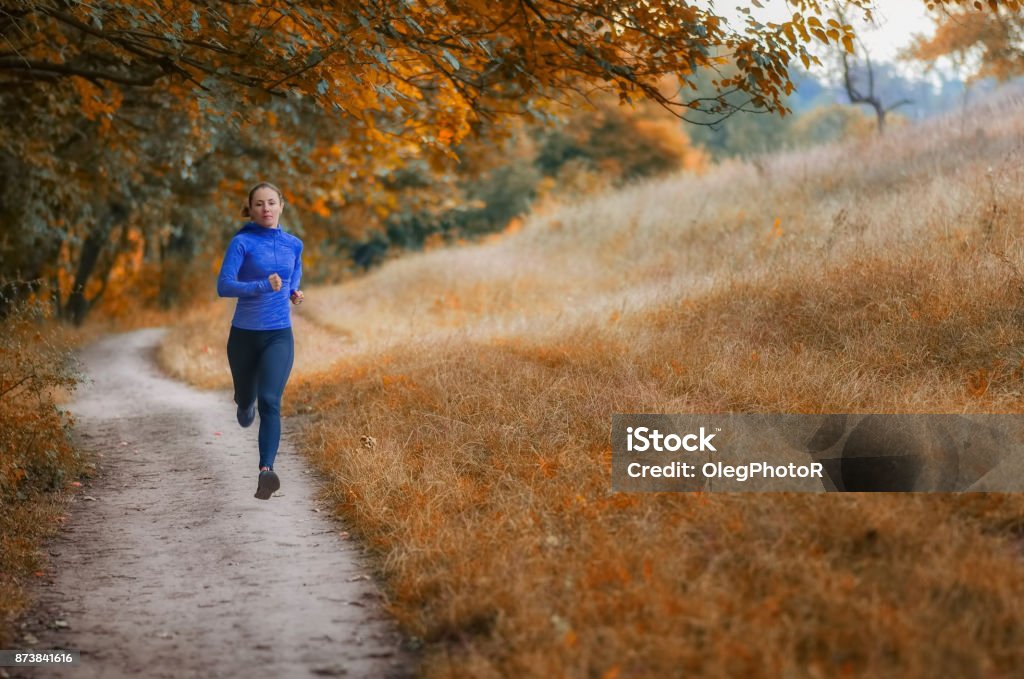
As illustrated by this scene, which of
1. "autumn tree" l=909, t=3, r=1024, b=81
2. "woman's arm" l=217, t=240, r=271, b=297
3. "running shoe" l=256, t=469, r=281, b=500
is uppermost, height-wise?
"autumn tree" l=909, t=3, r=1024, b=81

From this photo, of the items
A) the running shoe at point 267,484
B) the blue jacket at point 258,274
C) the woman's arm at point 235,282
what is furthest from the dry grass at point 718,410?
the woman's arm at point 235,282

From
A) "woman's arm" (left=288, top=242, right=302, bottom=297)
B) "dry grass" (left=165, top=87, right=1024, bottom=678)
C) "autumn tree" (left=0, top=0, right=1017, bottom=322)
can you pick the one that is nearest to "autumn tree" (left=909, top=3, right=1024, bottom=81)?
"dry grass" (left=165, top=87, right=1024, bottom=678)

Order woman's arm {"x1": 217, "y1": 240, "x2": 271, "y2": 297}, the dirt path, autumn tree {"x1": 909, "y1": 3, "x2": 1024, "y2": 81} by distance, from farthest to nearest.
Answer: autumn tree {"x1": 909, "y1": 3, "x2": 1024, "y2": 81}
woman's arm {"x1": 217, "y1": 240, "x2": 271, "y2": 297}
the dirt path

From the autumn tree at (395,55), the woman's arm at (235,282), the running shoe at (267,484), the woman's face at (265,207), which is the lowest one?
the running shoe at (267,484)

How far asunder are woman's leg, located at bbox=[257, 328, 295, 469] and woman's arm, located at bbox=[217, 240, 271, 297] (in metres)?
0.33

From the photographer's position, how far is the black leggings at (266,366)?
5.98 m

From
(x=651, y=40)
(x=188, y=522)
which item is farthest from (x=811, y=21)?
(x=188, y=522)

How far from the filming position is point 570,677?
3365mm

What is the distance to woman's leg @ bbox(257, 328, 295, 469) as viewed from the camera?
5.97m

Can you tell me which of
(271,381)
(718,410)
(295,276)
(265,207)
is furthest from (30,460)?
(718,410)

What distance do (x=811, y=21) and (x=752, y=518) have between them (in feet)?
11.3

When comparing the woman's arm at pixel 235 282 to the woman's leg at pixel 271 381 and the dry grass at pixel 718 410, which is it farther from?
the dry grass at pixel 718 410

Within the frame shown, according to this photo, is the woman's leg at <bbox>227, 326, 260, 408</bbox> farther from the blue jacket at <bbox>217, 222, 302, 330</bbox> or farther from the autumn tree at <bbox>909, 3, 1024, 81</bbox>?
the autumn tree at <bbox>909, 3, 1024, 81</bbox>

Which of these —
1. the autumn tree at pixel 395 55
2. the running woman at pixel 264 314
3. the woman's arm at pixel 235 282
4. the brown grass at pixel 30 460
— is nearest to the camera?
the brown grass at pixel 30 460
